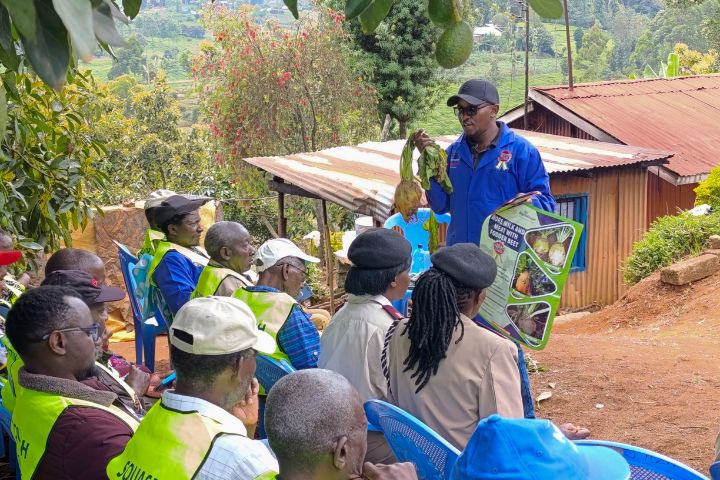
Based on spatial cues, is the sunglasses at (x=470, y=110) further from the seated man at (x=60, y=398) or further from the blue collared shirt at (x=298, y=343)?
the seated man at (x=60, y=398)

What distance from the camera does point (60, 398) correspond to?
3.13 meters

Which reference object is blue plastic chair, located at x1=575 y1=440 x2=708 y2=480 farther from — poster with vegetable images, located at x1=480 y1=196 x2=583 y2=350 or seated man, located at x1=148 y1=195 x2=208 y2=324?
seated man, located at x1=148 y1=195 x2=208 y2=324

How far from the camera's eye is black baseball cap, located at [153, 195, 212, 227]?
6078 millimetres

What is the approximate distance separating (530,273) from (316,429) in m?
2.35

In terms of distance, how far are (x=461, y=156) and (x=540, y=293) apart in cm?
123

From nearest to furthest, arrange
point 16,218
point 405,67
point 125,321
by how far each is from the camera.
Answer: point 16,218 → point 125,321 → point 405,67

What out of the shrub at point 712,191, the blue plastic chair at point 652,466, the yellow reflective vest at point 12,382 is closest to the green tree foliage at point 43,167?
the yellow reflective vest at point 12,382

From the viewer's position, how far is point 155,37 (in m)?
71.9

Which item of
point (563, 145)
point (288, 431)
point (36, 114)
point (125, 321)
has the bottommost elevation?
point (125, 321)

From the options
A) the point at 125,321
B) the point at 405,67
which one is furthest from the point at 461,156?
the point at 405,67

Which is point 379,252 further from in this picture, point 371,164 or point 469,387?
point 371,164

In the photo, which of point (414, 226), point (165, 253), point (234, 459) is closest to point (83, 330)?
point (234, 459)

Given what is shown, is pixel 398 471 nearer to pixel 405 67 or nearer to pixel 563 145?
pixel 563 145

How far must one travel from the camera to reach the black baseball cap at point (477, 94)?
5246 mm
